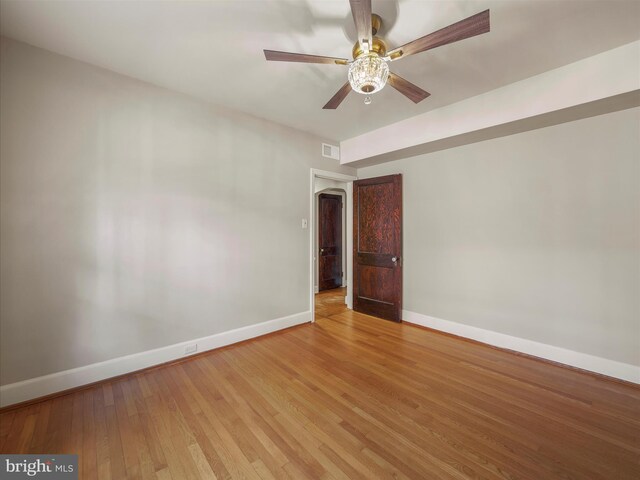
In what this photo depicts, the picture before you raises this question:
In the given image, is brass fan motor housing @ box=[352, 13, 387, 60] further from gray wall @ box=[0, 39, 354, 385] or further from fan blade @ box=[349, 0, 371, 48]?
gray wall @ box=[0, 39, 354, 385]

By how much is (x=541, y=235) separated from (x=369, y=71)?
255cm

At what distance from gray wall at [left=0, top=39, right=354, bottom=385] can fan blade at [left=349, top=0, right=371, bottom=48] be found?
2.05 meters

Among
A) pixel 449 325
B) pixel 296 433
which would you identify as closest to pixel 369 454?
pixel 296 433

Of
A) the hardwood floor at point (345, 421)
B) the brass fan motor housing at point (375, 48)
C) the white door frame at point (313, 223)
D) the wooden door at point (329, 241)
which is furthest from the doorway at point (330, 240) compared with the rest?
the brass fan motor housing at point (375, 48)

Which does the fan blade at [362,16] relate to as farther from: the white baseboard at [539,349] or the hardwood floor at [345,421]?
the white baseboard at [539,349]

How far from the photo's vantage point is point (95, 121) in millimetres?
2289

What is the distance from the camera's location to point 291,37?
6.34ft

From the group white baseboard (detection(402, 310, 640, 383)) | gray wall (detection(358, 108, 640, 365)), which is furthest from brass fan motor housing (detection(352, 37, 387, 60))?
white baseboard (detection(402, 310, 640, 383))

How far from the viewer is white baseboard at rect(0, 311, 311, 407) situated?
2.00 metres

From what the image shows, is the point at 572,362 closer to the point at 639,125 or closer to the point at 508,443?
the point at 508,443

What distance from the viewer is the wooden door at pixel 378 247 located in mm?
3893

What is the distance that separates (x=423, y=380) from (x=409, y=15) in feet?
9.34

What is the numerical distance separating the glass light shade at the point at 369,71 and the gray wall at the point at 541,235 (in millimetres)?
2169

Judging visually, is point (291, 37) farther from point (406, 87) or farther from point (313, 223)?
point (313, 223)
